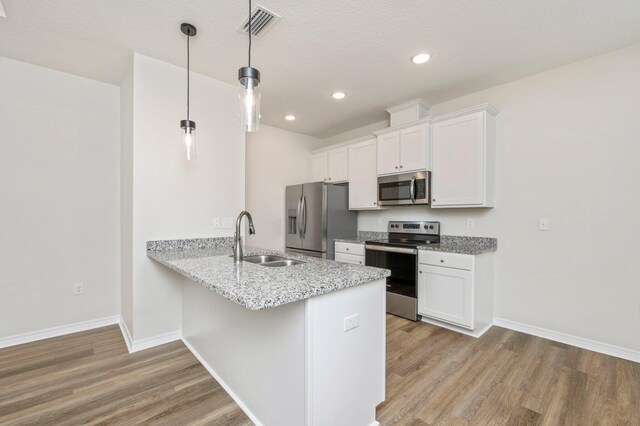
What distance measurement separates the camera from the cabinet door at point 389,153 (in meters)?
3.57

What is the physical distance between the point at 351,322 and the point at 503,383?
1.40 metres

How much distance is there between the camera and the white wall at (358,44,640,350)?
2367 mm

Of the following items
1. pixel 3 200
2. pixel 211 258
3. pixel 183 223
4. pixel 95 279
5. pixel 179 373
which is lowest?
pixel 179 373

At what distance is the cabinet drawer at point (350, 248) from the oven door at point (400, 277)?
0.59 feet

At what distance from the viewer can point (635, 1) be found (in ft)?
6.06

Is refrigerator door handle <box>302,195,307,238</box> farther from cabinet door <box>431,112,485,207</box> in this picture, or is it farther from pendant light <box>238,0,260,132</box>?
pendant light <box>238,0,260,132</box>

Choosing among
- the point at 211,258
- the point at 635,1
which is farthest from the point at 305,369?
the point at 635,1

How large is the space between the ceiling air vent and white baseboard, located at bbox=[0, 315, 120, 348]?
3144 mm

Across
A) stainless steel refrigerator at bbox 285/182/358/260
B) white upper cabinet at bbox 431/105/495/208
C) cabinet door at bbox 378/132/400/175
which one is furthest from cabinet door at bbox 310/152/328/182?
white upper cabinet at bbox 431/105/495/208

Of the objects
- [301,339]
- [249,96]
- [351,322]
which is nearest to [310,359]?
[301,339]

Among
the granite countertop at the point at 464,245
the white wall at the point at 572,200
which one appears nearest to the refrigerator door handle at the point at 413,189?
the granite countertop at the point at 464,245

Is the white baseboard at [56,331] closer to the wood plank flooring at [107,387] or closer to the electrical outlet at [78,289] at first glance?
the wood plank flooring at [107,387]

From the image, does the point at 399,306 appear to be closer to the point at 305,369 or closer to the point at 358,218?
the point at 358,218

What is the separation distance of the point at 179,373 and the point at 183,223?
127 centimetres
